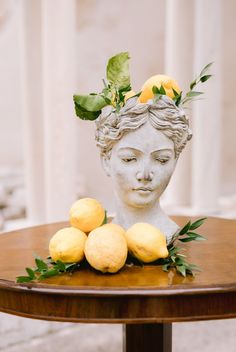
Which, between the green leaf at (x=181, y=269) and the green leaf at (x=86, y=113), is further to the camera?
the green leaf at (x=86, y=113)

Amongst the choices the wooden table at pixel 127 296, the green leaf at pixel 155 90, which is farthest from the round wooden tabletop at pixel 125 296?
the green leaf at pixel 155 90

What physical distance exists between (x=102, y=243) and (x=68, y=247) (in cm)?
10

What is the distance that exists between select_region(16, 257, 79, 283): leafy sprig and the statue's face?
295 millimetres

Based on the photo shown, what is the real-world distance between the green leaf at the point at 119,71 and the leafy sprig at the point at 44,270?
52 cm

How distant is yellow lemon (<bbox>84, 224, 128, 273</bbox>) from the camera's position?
4.94 feet

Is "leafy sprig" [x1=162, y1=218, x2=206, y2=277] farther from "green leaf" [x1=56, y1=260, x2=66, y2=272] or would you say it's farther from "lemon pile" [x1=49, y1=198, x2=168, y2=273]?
"green leaf" [x1=56, y1=260, x2=66, y2=272]

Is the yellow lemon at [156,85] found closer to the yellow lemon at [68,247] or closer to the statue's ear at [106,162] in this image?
the statue's ear at [106,162]

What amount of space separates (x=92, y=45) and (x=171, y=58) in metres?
2.85

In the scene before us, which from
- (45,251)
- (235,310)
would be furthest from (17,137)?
(235,310)

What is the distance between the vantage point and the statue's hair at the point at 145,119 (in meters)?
1.67

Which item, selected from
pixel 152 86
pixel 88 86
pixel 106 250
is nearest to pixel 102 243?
pixel 106 250

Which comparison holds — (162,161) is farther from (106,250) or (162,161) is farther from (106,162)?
(106,250)

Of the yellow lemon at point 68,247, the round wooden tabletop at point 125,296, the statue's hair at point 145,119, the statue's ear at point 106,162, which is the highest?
the statue's hair at point 145,119

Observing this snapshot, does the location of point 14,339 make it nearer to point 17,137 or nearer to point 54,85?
point 54,85
